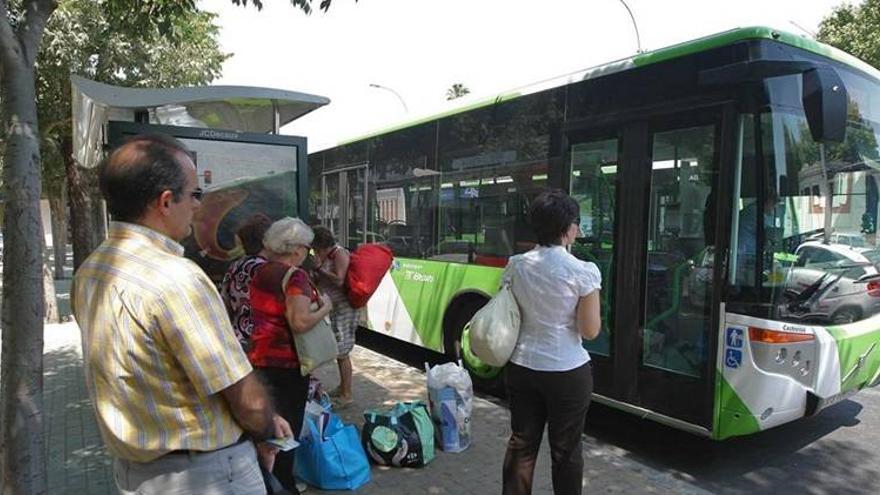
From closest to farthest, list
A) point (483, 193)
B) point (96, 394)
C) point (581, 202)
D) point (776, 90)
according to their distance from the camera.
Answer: point (96, 394)
point (776, 90)
point (581, 202)
point (483, 193)

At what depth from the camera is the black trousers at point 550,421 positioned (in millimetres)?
2869

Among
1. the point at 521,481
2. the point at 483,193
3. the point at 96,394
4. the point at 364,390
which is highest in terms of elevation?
the point at 483,193

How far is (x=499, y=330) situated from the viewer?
2.97m

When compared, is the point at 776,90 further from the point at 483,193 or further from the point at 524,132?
the point at 483,193

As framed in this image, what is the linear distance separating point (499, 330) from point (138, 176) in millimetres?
1847

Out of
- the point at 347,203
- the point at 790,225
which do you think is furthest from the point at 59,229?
the point at 790,225

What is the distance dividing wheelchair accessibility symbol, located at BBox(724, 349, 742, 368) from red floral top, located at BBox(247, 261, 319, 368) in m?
2.71

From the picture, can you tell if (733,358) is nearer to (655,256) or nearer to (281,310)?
(655,256)

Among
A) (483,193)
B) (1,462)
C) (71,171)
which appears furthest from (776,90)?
(71,171)

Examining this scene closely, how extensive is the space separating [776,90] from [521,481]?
2999 millimetres

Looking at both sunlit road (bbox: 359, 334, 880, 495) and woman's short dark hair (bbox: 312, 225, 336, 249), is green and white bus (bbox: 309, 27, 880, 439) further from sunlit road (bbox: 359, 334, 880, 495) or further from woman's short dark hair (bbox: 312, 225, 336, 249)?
woman's short dark hair (bbox: 312, 225, 336, 249)

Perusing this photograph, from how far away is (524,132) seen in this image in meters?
5.73

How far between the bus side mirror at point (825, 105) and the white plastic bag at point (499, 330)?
221cm

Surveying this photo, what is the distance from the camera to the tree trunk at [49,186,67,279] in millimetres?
22906
